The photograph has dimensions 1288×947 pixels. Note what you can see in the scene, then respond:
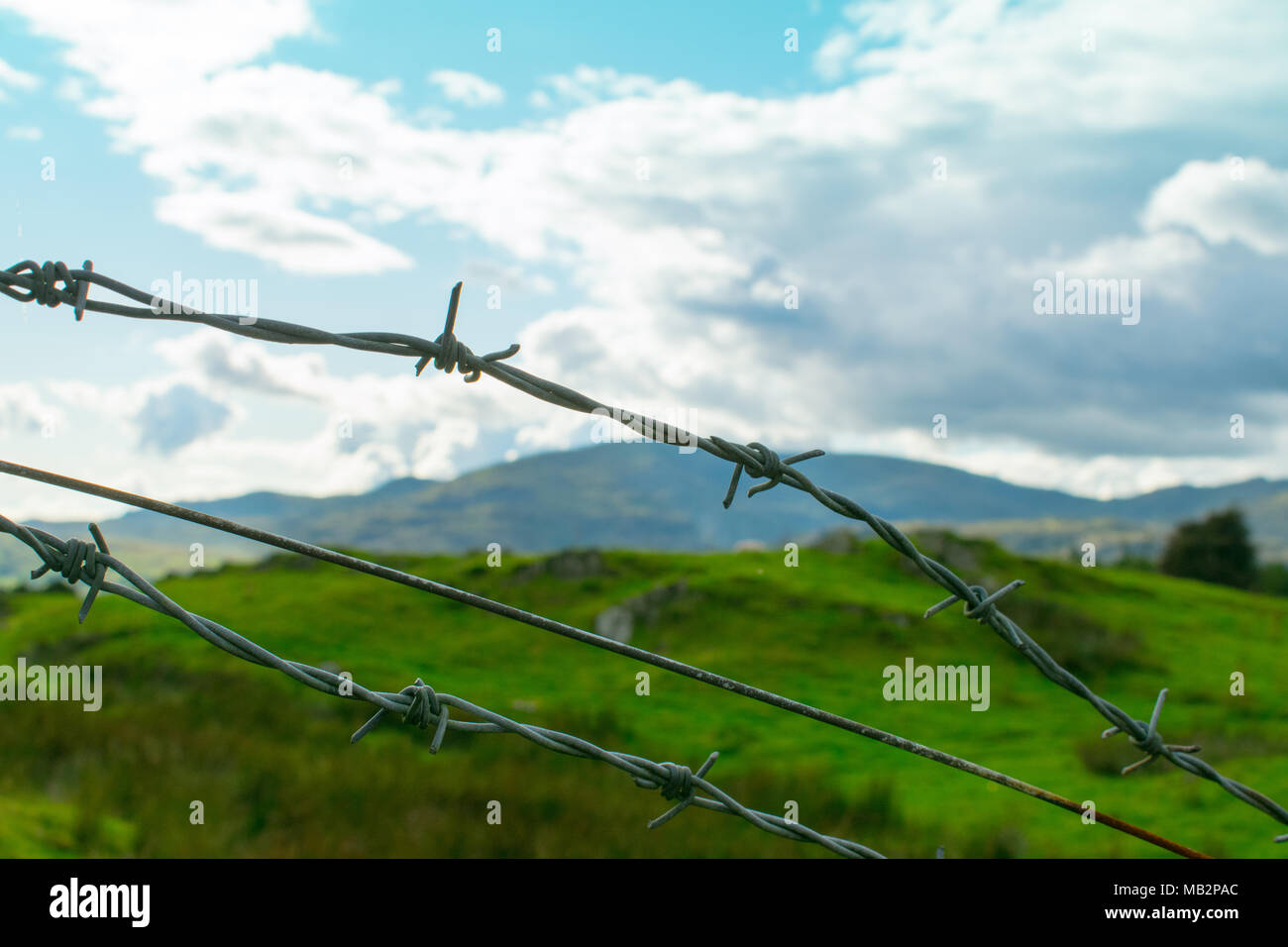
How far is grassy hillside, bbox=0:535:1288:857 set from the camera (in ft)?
24.3

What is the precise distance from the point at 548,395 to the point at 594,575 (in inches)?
741

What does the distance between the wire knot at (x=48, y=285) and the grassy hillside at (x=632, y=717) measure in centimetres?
104

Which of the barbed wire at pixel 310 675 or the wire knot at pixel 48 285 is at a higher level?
the wire knot at pixel 48 285

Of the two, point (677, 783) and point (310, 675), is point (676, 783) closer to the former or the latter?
point (677, 783)

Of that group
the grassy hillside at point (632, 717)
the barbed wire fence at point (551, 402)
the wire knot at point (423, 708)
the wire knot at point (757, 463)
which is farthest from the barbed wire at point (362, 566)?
the grassy hillside at point (632, 717)

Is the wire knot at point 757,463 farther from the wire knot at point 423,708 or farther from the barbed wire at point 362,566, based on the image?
the wire knot at point 423,708

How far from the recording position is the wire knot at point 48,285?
151 centimetres

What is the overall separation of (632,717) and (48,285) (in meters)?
11.6

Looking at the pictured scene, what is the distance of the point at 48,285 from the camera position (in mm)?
1516

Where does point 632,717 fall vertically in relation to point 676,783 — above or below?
below

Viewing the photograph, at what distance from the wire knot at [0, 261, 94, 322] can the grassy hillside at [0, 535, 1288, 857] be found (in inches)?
40.8

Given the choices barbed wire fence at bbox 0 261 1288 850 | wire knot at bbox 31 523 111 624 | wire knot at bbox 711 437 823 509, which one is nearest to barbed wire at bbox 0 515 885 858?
wire knot at bbox 31 523 111 624

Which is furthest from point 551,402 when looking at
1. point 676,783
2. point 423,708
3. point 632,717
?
point 632,717
